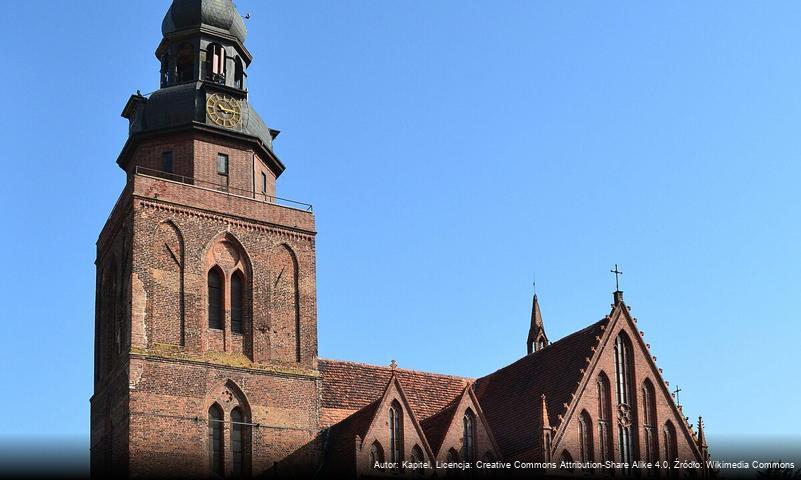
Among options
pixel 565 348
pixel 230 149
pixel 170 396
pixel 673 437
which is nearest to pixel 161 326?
A: pixel 170 396

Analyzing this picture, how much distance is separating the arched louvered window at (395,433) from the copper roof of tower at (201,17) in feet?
55.4

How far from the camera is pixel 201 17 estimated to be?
191ft

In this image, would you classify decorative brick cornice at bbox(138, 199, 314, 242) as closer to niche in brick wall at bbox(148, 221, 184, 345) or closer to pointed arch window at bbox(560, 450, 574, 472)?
niche in brick wall at bbox(148, 221, 184, 345)

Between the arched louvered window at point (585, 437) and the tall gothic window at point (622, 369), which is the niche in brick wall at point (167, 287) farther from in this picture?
the tall gothic window at point (622, 369)

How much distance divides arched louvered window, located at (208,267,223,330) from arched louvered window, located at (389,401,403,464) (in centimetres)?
726

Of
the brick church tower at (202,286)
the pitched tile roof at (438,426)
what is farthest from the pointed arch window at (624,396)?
the brick church tower at (202,286)

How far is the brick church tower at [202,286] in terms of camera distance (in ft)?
169

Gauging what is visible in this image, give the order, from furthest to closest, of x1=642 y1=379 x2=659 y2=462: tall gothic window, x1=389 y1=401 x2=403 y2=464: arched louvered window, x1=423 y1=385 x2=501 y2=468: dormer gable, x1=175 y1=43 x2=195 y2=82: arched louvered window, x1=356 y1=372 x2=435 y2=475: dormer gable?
x1=175 y1=43 x2=195 y2=82: arched louvered window < x1=642 y1=379 x2=659 y2=462: tall gothic window < x1=423 y1=385 x2=501 y2=468: dormer gable < x1=389 y1=401 x2=403 y2=464: arched louvered window < x1=356 y1=372 x2=435 y2=475: dormer gable

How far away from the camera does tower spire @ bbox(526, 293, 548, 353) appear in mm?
80062

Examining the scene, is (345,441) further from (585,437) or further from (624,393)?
(624,393)

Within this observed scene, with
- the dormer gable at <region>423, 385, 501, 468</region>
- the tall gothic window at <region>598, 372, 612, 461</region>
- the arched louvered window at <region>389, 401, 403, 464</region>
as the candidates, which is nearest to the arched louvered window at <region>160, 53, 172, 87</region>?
the arched louvered window at <region>389, 401, 403, 464</region>

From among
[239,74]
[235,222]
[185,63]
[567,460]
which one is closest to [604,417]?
[567,460]

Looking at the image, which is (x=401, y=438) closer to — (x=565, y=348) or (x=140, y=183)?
(x=565, y=348)

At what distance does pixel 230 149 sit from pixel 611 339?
1672 cm
